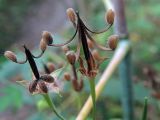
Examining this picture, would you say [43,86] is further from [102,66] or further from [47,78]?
[102,66]

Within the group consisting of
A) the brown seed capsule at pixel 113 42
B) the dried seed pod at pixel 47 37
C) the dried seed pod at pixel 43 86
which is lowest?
the dried seed pod at pixel 43 86

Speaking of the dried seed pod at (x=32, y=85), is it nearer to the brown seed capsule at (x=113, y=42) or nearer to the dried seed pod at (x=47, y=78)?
the dried seed pod at (x=47, y=78)

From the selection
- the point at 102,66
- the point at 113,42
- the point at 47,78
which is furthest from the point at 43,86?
the point at 102,66

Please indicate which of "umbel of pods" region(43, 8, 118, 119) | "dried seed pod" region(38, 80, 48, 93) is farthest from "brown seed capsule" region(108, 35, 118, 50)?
"dried seed pod" region(38, 80, 48, 93)

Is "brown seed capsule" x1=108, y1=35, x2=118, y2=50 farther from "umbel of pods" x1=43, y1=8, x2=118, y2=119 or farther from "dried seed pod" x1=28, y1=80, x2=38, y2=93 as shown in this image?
"dried seed pod" x1=28, y1=80, x2=38, y2=93

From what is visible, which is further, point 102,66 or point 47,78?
point 102,66

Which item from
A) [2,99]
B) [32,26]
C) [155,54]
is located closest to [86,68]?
[2,99]

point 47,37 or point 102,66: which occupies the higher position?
point 47,37

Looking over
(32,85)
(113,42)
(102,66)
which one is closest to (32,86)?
(32,85)

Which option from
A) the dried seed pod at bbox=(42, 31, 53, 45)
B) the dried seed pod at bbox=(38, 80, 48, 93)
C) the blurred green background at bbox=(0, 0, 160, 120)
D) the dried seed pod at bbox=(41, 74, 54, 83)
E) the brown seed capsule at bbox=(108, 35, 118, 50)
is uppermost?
the dried seed pod at bbox=(42, 31, 53, 45)

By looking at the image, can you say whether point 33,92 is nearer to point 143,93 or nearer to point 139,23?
point 143,93

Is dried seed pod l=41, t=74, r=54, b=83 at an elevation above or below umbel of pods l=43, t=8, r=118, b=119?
below

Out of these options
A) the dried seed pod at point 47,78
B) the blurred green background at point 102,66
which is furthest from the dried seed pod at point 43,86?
the blurred green background at point 102,66
